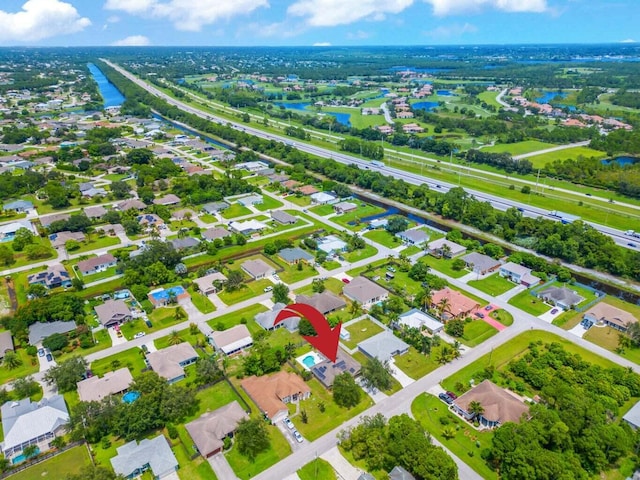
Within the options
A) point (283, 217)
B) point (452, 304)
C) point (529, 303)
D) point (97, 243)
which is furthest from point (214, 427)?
point (97, 243)

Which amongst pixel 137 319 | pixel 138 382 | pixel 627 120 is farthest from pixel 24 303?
pixel 627 120

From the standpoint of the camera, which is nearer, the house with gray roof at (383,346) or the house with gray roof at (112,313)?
the house with gray roof at (383,346)

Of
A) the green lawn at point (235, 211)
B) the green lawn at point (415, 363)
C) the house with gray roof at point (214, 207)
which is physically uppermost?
the house with gray roof at point (214, 207)

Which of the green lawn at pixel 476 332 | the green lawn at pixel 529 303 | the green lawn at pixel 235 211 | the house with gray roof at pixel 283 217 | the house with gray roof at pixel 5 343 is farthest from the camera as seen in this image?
the green lawn at pixel 235 211

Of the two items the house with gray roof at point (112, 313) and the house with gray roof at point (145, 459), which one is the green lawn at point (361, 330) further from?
the house with gray roof at point (112, 313)

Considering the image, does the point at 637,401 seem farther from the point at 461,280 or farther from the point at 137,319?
the point at 137,319

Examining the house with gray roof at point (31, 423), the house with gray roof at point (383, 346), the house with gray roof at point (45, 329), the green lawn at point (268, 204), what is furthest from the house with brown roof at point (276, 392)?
the green lawn at point (268, 204)

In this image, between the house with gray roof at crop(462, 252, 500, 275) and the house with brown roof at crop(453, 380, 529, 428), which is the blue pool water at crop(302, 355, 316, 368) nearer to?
the house with brown roof at crop(453, 380, 529, 428)
